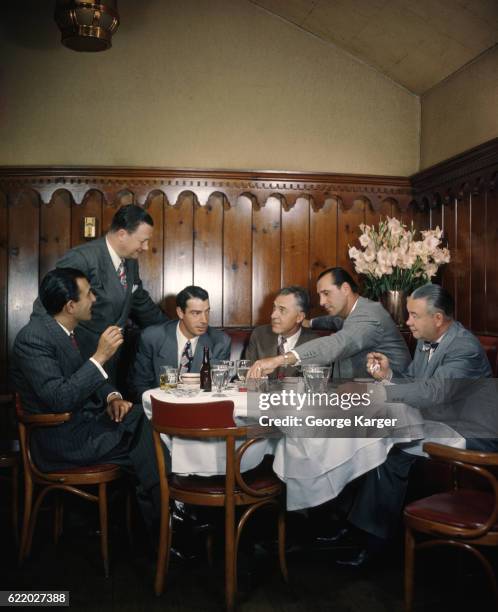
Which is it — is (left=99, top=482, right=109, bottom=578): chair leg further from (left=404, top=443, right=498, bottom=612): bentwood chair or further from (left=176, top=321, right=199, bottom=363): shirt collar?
(left=404, top=443, right=498, bottom=612): bentwood chair

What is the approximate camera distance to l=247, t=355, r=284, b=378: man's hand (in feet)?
10.8

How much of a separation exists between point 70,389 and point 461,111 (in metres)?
3.00

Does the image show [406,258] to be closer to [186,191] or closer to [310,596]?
[186,191]

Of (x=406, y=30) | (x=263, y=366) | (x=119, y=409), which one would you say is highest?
(x=406, y=30)

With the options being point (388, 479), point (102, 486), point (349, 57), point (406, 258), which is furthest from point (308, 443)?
point (349, 57)

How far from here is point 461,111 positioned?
445 centimetres

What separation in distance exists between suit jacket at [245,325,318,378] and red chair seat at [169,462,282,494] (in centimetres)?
133

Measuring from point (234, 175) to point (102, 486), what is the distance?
8.17ft

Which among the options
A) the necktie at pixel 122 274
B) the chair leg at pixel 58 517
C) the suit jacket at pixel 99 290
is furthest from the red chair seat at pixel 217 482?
the necktie at pixel 122 274

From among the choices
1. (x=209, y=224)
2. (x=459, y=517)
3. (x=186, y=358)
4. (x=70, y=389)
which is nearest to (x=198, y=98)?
(x=209, y=224)

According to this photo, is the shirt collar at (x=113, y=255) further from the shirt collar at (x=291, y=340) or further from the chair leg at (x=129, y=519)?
the chair leg at (x=129, y=519)

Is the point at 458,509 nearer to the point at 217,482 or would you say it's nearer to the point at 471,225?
the point at 217,482

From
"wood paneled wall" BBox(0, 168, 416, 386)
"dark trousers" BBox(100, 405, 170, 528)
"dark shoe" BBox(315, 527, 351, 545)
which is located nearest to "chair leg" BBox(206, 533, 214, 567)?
"dark trousers" BBox(100, 405, 170, 528)

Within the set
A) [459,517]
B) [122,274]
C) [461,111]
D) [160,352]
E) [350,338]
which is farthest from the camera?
[461,111]
